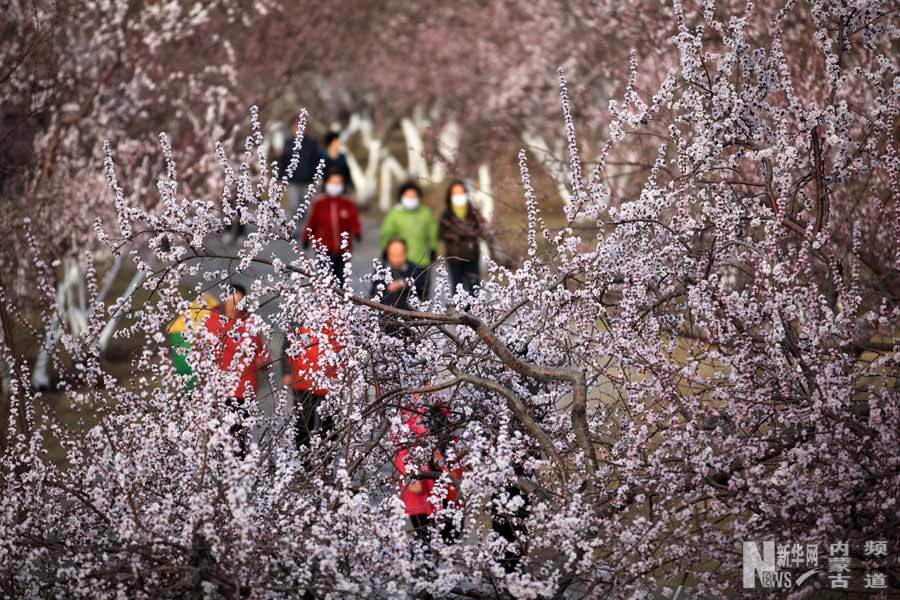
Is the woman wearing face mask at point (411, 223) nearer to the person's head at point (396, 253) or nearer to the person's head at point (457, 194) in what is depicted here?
the person's head at point (457, 194)

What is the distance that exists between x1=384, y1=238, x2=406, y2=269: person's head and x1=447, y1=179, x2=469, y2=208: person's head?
104 inches

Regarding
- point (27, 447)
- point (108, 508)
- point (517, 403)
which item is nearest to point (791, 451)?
point (517, 403)

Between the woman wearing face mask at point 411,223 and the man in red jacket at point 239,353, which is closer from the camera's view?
the man in red jacket at point 239,353

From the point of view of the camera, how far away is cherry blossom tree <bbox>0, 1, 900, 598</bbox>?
5.56 metres

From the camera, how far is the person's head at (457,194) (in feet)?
46.0

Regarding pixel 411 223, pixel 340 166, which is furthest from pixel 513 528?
pixel 340 166

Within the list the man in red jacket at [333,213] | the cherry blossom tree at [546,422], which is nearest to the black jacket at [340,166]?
the man in red jacket at [333,213]

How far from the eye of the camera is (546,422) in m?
6.70

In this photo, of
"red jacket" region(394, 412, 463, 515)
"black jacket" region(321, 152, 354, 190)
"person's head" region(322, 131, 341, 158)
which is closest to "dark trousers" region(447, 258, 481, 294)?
"black jacket" region(321, 152, 354, 190)

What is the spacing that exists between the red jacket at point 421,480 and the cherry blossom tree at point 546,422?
0.25 ft

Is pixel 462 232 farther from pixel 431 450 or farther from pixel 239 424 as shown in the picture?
pixel 239 424

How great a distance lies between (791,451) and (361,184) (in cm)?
2688

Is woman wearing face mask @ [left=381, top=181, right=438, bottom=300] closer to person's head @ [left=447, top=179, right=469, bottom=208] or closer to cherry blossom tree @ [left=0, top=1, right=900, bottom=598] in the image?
person's head @ [left=447, top=179, right=469, bottom=208]

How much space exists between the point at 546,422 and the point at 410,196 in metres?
8.25
